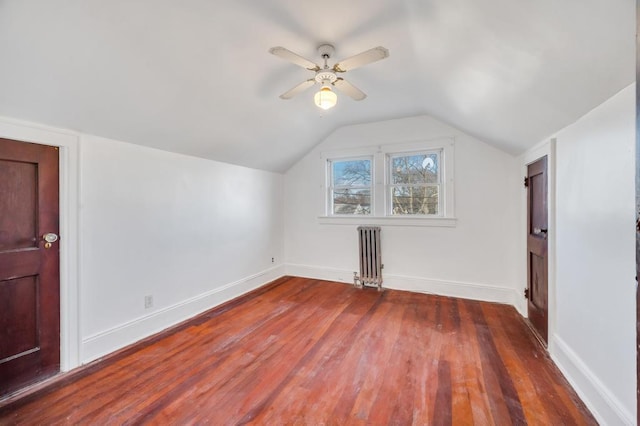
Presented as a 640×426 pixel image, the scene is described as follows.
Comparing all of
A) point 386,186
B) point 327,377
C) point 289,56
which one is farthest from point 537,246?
point 289,56

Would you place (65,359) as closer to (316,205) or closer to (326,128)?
(316,205)

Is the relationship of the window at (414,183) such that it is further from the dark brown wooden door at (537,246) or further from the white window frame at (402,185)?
the dark brown wooden door at (537,246)

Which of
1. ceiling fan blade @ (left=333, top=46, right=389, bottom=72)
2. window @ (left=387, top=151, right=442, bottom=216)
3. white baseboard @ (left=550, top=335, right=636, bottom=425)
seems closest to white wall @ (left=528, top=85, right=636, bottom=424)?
white baseboard @ (left=550, top=335, right=636, bottom=425)

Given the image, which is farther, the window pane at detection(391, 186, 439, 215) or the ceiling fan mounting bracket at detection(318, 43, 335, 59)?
the window pane at detection(391, 186, 439, 215)

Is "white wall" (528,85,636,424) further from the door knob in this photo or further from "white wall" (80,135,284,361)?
the door knob

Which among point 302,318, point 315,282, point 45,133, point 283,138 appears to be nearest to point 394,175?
point 283,138

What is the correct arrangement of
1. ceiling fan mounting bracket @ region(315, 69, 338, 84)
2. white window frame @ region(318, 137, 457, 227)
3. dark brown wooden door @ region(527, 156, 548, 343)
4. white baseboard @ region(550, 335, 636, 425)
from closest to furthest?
white baseboard @ region(550, 335, 636, 425) < ceiling fan mounting bracket @ region(315, 69, 338, 84) < dark brown wooden door @ region(527, 156, 548, 343) < white window frame @ region(318, 137, 457, 227)

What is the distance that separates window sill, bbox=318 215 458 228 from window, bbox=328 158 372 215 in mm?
150

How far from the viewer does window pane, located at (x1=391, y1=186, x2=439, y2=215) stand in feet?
12.9

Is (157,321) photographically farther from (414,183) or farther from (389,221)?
(414,183)

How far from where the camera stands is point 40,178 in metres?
1.95

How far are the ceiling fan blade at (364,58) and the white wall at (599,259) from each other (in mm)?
1269

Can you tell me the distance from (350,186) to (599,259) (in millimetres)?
3137

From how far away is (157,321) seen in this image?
268 cm
